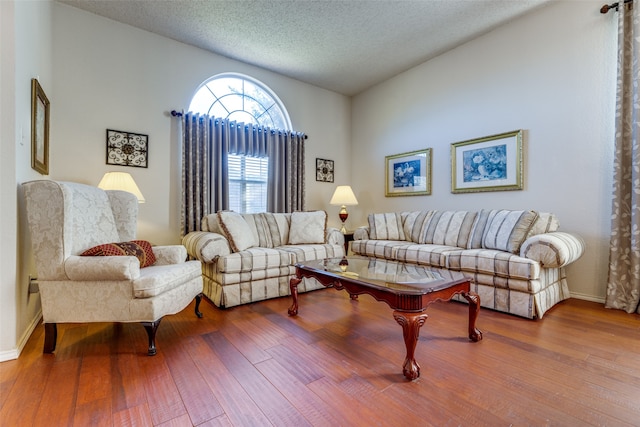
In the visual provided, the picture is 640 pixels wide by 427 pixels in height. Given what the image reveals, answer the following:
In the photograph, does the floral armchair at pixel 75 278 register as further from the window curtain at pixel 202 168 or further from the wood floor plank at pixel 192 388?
the window curtain at pixel 202 168

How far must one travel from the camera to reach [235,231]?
9.87 feet

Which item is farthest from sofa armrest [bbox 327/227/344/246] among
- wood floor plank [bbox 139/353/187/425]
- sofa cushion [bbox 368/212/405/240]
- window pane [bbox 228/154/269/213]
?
wood floor plank [bbox 139/353/187/425]

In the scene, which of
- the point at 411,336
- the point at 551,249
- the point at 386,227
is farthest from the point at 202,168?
the point at 551,249

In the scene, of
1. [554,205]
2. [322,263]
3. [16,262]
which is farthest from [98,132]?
[554,205]

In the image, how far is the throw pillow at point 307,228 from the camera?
3555mm

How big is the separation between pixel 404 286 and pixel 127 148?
3227 millimetres

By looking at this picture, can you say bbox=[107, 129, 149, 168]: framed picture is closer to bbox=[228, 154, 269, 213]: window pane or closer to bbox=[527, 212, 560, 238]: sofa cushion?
bbox=[228, 154, 269, 213]: window pane

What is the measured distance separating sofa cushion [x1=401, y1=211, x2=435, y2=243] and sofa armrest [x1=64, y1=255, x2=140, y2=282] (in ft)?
9.87

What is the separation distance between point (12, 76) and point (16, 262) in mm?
1088

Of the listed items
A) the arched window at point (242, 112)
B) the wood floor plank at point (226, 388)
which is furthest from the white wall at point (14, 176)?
the arched window at point (242, 112)

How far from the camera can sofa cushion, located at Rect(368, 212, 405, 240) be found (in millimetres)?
3859

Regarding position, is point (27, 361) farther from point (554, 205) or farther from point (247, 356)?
point (554, 205)

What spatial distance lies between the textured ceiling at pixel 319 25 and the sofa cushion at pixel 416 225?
2.12 m

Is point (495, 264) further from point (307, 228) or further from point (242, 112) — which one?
point (242, 112)
